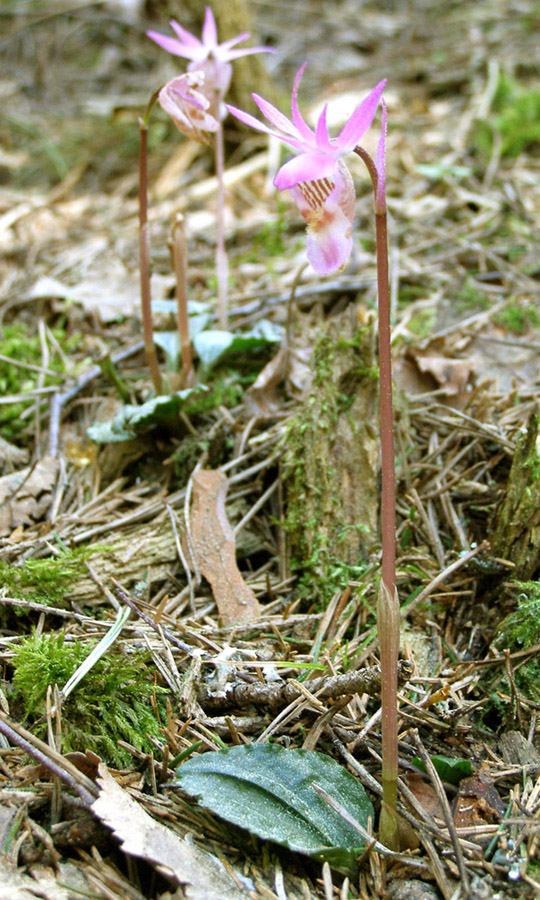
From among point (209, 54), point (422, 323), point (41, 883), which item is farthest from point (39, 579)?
point (209, 54)

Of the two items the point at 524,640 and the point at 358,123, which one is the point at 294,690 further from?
the point at 358,123

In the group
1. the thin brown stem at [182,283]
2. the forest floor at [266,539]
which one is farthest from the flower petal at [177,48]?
the forest floor at [266,539]

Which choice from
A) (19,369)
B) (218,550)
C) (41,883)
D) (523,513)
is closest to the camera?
(41,883)

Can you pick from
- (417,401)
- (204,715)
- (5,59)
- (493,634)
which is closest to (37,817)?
(204,715)

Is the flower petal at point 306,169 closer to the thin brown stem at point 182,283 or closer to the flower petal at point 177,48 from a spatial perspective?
the thin brown stem at point 182,283

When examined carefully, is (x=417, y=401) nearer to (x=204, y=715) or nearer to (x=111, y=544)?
(x=111, y=544)

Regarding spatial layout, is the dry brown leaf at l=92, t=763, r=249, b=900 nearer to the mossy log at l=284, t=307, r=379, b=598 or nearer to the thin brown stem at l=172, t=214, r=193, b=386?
the mossy log at l=284, t=307, r=379, b=598

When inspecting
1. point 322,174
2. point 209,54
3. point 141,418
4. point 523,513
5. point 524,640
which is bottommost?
point 524,640

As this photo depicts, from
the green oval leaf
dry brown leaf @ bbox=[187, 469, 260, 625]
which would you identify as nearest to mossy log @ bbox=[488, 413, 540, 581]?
the green oval leaf
